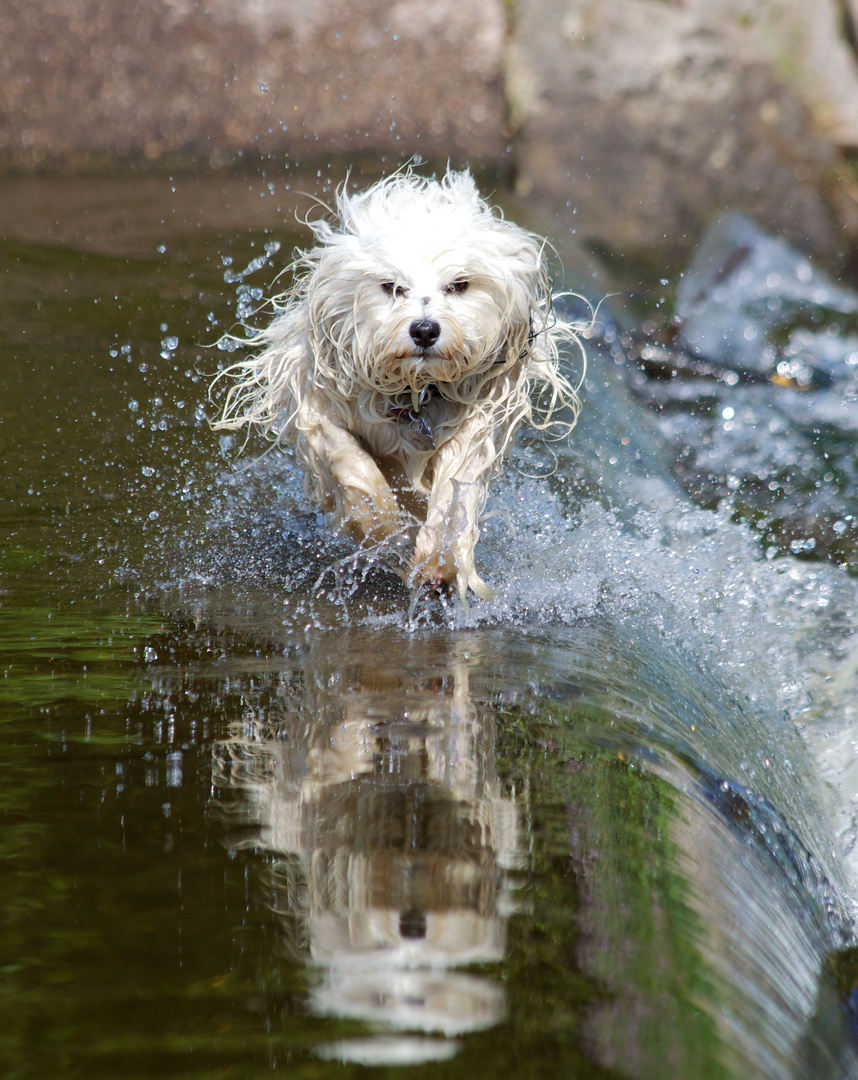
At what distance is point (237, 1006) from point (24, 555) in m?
2.53

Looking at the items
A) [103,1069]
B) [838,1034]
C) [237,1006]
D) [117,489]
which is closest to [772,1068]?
[838,1034]

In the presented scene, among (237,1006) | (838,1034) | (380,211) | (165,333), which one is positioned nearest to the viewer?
(237,1006)

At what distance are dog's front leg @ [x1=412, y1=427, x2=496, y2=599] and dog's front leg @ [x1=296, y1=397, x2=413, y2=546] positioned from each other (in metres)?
0.13

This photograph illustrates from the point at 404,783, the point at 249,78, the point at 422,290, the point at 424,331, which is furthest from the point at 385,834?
the point at 249,78

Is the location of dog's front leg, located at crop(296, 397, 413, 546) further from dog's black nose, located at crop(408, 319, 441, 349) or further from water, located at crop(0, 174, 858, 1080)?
dog's black nose, located at crop(408, 319, 441, 349)

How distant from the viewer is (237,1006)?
5.41ft

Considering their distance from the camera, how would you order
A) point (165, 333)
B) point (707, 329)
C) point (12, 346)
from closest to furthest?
point (12, 346), point (165, 333), point (707, 329)

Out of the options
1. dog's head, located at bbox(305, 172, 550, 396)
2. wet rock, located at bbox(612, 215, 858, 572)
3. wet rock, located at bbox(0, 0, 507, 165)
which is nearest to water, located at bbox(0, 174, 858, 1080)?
wet rock, located at bbox(612, 215, 858, 572)

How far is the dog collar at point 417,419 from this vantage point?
154 inches

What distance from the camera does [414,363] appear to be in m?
3.63

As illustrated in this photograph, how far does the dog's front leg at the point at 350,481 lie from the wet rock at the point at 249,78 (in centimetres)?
625

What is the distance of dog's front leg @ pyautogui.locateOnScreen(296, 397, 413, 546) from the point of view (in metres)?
3.88

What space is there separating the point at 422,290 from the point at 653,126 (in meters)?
7.50

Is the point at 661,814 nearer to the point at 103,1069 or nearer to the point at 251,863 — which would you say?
the point at 251,863
